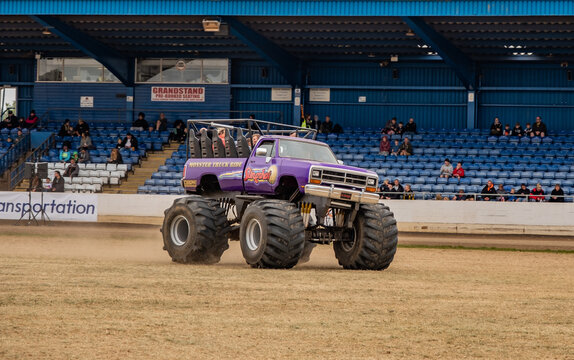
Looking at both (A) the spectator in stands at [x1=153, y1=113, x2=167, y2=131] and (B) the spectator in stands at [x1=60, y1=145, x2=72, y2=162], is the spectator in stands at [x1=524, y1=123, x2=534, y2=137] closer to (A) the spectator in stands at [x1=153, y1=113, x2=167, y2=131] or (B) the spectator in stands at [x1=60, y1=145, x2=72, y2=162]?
Result: (A) the spectator in stands at [x1=153, y1=113, x2=167, y2=131]

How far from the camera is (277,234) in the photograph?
16016mm

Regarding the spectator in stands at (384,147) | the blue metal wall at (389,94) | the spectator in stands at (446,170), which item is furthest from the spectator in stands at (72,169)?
the spectator in stands at (446,170)

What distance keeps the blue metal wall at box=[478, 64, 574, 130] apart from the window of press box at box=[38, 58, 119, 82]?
16571 millimetres

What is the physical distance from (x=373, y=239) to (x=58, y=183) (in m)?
19.2

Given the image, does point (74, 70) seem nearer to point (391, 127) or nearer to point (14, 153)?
point (14, 153)

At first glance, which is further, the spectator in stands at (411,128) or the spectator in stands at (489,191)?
the spectator in stands at (411,128)

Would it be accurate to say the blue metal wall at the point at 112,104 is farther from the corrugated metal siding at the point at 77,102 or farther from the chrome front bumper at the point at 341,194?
the chrome front bumper at the point at 341,194

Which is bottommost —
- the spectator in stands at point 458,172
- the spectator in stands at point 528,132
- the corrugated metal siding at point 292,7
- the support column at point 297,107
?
the spectator in stands at point 458,172

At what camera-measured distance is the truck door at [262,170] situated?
1725cm

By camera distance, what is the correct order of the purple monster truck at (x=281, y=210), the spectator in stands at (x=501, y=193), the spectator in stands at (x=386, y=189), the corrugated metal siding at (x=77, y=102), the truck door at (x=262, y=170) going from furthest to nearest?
the corrugated metal siding at (x=77, y=102) < the spectator in stands at (x=386, y=189) < the spectator in stands at (x=501, y=193) < the truck door at (x=262, y=170) < the purple monster truck at (x=281, y=210)

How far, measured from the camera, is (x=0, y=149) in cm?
4006

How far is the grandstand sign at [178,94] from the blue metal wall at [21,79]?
6.32 meters

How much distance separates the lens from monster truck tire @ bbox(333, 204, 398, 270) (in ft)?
56.1

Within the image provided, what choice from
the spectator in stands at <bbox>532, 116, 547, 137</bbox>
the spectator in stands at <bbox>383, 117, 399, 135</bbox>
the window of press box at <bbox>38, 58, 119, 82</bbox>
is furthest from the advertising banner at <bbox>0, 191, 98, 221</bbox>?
the spectator in stands at <bbox>532, 116, 547, 137</bbox>
